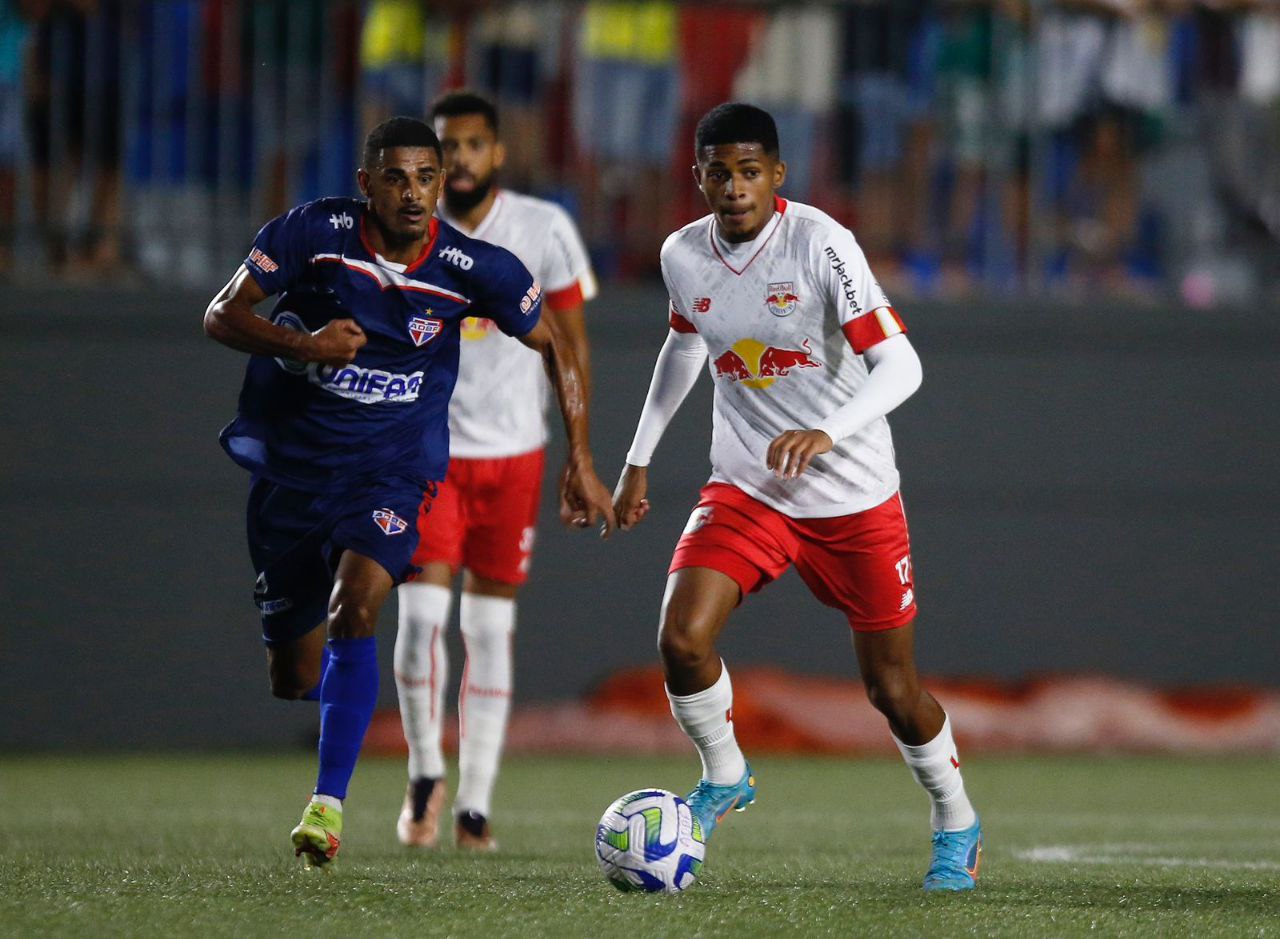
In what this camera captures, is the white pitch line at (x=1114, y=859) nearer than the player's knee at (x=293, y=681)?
Yes

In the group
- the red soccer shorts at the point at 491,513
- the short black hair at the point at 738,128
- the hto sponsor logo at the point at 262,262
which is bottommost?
the red soccer shorts at the point at 491,513

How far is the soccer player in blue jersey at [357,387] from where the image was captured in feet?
15.7

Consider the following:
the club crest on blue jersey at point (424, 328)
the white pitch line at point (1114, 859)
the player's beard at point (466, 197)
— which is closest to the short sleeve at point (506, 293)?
the club crest on blue jersey at point (424, 328)

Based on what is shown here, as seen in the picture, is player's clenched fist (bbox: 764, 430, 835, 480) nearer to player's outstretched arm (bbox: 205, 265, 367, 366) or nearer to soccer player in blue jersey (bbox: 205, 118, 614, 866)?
soccer player in blue jersey (bbox: 205, 118, 614, 866)

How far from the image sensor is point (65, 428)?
923cm

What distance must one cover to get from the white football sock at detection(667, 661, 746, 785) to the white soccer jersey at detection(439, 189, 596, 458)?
1.74 meters

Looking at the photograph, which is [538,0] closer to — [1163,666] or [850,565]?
[1163,666]

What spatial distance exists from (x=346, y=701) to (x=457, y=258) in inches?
46.9

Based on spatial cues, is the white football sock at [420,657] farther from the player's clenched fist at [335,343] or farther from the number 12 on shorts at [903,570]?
the number 12 on shorts at [903,570]

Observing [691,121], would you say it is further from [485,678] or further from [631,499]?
[631,499]

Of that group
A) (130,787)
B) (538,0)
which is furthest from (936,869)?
(538,0)

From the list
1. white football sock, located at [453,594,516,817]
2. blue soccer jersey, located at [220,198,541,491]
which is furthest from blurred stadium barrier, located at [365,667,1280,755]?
blue soccer jersey, located at [220,198,541,491]

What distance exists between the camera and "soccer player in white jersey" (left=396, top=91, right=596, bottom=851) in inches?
241

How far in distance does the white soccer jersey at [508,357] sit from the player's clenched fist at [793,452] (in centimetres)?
206
